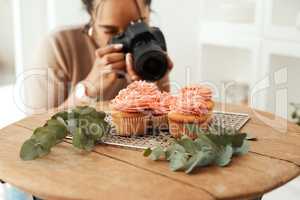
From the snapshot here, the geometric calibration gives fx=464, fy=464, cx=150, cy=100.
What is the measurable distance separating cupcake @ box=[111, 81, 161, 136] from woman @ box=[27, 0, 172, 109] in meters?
0.59

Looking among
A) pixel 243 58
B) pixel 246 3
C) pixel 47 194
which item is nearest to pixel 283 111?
pixel 243 58

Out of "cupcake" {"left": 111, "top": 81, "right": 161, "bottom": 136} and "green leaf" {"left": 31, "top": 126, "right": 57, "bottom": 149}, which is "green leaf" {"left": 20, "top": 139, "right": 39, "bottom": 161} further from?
"cupcake" {"left": 111, "top": 81, "right": 161, "bottom": 136}

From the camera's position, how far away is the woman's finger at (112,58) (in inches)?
61.4

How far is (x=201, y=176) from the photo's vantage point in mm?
936

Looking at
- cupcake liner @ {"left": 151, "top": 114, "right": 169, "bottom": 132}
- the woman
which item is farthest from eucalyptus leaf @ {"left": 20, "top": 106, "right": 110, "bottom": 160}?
the woman

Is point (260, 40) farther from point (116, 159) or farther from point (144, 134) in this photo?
point (116, 159)

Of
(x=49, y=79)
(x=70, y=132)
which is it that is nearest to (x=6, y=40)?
(x=49, y=79)

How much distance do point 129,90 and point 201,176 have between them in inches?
13.8

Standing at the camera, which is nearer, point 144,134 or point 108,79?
point 144,134

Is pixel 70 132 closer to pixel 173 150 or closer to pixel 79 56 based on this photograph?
pixel 173 150

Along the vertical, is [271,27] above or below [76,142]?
above

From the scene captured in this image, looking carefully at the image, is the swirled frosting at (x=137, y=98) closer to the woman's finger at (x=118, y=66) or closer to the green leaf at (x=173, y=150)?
the green leaf at (x=173, y=150)

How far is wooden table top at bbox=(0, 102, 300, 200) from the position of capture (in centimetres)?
88

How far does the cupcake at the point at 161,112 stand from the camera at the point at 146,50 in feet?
0.86
